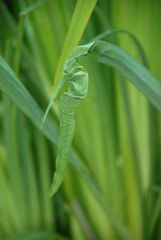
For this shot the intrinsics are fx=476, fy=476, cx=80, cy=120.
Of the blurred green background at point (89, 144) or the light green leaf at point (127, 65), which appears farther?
the blurred green background at point (89, 144)

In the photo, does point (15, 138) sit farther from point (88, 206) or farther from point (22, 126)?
point (88, 206)

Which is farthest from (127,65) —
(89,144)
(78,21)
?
(89,144)

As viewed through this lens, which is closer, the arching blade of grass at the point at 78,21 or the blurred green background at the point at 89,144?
the arching blade of grass at the point at 78,21

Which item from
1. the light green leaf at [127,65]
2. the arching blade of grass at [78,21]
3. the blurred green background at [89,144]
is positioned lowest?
the blurred green background at [89,144]

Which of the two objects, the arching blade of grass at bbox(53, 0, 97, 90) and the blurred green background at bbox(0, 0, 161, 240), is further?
the blurred green background at bbox(0, 0, 161, 240)

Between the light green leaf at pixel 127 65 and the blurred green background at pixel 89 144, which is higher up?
the light green leaf at pixel 127 65

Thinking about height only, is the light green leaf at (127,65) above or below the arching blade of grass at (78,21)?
below

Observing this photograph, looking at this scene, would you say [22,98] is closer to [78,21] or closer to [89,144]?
[78,21]

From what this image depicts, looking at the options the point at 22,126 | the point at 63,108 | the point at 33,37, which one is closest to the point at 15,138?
the point at 22,126
